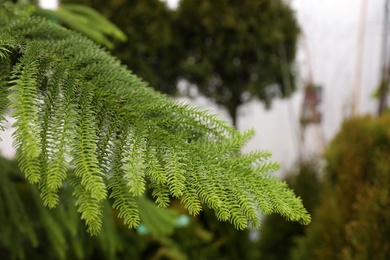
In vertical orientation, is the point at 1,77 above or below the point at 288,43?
below

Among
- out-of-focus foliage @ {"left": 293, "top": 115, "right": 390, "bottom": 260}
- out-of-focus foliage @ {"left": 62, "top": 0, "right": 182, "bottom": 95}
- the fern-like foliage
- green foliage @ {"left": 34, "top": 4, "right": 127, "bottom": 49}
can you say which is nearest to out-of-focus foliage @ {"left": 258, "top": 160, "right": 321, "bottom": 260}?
out-of-focus foliage @ {"left": 293, "top": 115, "right": 390, "bottom": 260}

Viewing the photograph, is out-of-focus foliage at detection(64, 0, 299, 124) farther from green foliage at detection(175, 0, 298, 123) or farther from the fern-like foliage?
the fern-like foliage

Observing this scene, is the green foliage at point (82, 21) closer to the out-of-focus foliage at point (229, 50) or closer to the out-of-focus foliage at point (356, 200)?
the out-of-focus foliage at point (356, 200)

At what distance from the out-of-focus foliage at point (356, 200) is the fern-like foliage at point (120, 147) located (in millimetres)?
1214

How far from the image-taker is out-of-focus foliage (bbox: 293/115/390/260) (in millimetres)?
1545

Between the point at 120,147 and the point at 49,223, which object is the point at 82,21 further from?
the point at 120,147

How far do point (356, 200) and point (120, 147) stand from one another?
1.74 meters


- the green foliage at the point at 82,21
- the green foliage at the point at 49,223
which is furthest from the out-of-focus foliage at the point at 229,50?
the green foliage at the point at 82,21

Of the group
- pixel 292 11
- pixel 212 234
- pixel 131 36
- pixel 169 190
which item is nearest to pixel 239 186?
pixel 169 190

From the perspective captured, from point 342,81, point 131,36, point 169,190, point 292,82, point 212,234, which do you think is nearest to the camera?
point 169,190

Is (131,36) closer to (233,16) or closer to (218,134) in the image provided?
(233,16)

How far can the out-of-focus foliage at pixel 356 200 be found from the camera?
5.07ft

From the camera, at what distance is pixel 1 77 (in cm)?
46

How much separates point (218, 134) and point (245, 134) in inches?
1.3
